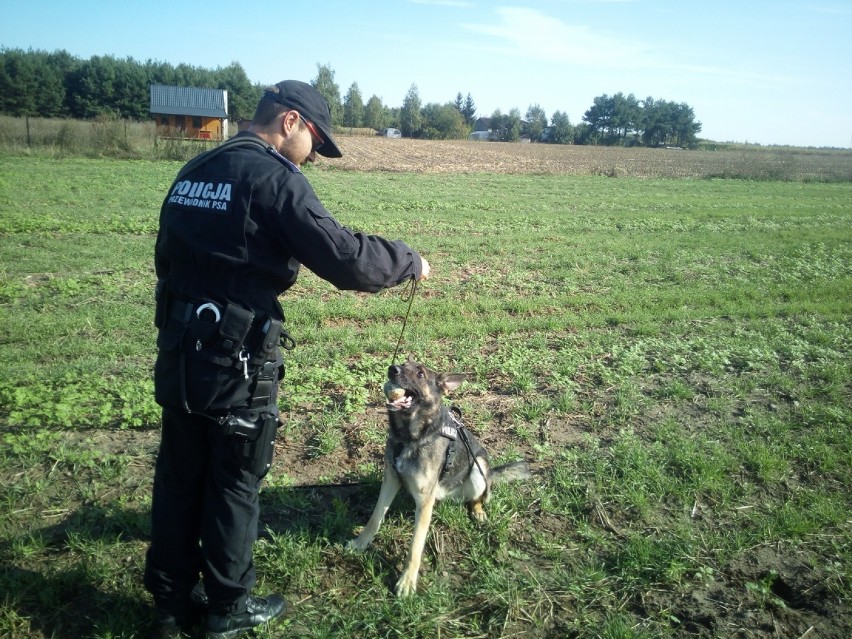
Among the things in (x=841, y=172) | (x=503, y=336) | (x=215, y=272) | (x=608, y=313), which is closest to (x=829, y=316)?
(x=608, y=313)

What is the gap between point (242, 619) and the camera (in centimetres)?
298

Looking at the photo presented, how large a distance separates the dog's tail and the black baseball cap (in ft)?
8.60

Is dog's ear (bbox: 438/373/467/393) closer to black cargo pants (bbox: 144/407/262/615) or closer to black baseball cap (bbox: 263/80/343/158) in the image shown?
black cargo pants (bbox: 144/407/262/615)

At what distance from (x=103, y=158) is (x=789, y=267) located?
27322 mm

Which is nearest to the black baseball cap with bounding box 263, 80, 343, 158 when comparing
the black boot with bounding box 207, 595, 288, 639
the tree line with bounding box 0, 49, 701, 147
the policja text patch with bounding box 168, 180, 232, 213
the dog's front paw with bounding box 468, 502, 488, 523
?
the policja text patch with bounding box 168, 180, 232, 213

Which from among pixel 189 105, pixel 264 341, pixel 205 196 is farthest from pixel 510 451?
pixel 189 105

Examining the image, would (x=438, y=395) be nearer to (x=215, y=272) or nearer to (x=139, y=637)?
(x=215, y=272)

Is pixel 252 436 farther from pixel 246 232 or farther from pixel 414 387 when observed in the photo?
pixel 414 387

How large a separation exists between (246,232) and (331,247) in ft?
1.24

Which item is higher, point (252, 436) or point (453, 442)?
point (252, 436)

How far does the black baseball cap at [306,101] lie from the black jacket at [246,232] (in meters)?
0.26

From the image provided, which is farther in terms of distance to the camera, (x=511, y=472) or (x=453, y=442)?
(x=511, y=472)

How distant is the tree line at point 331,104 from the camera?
52750 millimetres

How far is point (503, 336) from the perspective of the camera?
25.3 feet
